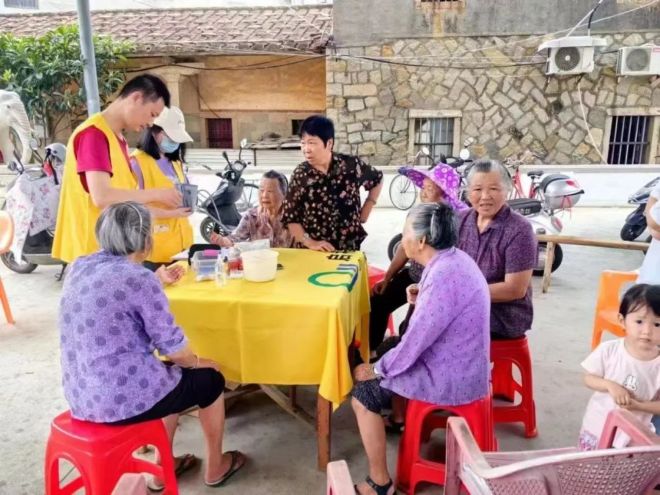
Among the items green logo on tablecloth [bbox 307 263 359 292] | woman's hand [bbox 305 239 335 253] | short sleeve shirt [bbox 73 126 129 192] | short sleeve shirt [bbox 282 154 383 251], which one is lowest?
green logo on tablecloth [bbox 307 263 359 292]

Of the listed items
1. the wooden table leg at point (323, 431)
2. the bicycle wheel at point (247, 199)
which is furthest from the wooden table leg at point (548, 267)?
the bicycle wheel at point (247, 199)

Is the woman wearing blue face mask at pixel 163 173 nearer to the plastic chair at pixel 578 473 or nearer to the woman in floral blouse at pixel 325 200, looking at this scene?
the woman in floral blouse at pixel 325 200

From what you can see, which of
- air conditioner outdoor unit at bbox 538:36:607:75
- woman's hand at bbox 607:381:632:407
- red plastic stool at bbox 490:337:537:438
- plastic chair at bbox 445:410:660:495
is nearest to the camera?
plastic chair at bbox 445:410:660:495

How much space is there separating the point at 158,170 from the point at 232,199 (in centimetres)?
338

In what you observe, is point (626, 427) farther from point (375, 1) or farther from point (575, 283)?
point (375, 1)

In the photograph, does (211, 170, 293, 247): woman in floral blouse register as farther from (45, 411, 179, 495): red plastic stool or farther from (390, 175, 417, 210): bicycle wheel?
(390, 175, 417, 210): bicycle wheel

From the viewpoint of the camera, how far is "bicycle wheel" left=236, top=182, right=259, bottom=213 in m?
6.69

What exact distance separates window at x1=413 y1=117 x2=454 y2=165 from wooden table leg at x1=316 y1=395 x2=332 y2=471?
8323mm

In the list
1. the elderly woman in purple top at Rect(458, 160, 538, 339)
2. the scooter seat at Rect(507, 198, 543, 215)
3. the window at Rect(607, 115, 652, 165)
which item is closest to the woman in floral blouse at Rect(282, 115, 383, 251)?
the elderly woman in purple top at Rect(458, 160, 538, 339)

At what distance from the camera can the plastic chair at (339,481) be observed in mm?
1262

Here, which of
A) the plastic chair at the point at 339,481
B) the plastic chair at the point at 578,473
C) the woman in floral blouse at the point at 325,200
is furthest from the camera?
the woman in floral blouse at the point at 325,200

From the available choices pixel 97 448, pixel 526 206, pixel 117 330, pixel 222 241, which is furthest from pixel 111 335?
pixel 526 206

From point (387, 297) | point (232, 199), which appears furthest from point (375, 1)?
point (387, 297)

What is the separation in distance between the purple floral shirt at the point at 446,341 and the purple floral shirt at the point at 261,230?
1311 millimetres
